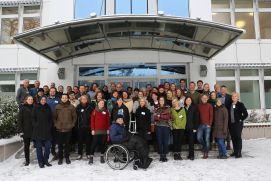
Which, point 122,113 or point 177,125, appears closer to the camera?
point 122,113

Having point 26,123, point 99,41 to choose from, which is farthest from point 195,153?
point 99,41

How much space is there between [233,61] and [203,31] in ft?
14.7

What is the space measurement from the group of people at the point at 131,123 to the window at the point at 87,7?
5949 millimetres

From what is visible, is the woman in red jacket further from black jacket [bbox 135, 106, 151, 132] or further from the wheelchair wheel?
black jacket [bbox 135, 106, 151, 132]

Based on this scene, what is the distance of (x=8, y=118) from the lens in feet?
32.6

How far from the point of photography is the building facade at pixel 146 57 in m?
14.1

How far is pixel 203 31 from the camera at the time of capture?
35.2 ft

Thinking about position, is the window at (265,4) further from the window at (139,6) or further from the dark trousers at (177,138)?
the dark trousers at (177,138)

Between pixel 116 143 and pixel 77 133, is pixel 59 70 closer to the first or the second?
pixel 77 133

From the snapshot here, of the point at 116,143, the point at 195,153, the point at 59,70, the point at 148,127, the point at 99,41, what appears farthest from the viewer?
the point at 59,70

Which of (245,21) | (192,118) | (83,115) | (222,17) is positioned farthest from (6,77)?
(245,21)

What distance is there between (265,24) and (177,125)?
31.2 ft

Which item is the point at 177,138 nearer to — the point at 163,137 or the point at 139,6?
the point at 163,137

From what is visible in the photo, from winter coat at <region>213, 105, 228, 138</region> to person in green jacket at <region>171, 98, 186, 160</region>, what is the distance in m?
0.93
